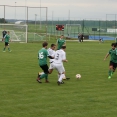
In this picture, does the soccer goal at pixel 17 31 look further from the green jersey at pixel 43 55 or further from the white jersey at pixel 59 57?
the white jersey at pixel 59 57

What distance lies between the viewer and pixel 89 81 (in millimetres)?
16984

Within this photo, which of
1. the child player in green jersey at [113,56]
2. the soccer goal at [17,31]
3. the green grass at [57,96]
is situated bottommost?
the green grass at [57,96]

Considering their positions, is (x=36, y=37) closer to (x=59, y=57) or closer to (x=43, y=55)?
(x=43, y=55)

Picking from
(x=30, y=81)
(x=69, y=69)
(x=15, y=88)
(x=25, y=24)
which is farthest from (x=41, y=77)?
(x=25, y=24)

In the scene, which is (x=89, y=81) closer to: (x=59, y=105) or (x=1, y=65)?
(x=59, y=105)

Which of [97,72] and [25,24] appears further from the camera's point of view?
[25,24]

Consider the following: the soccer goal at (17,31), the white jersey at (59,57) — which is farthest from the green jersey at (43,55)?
the soccer goal at (17,31)

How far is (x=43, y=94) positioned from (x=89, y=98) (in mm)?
1727

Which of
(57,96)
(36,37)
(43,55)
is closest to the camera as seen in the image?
(57,96)

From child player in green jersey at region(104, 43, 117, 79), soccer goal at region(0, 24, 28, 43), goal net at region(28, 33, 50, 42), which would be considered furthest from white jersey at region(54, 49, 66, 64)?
goal net at region(28, 33, 50, 42)

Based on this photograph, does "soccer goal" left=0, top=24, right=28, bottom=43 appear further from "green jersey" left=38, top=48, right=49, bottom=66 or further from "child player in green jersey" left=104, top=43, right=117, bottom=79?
"green jersey" left=38, top=48, right=49, bottom=66

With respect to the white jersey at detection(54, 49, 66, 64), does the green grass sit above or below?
below

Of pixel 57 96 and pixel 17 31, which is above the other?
pixel 17 31

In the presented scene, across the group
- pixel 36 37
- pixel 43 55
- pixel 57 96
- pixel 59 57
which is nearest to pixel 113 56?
pixel 59 57
